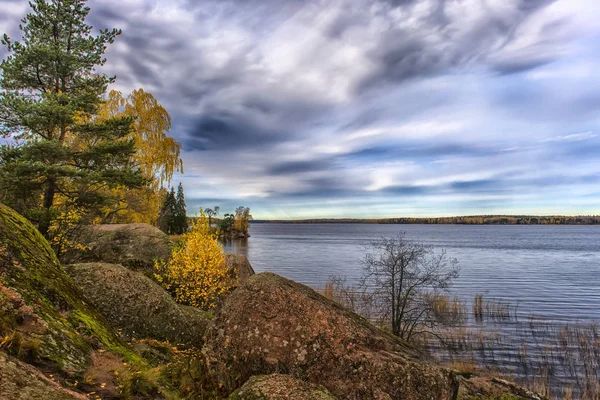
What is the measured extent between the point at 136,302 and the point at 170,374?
9.56 feet

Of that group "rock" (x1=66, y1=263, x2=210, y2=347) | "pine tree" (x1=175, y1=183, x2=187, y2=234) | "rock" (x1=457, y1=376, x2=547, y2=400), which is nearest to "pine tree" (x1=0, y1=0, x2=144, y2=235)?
"rock" (x1=66, y1=263, x2=210, y2=347)

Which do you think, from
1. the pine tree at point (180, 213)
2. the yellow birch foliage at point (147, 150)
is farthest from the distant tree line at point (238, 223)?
the yellow birch foliage at point (147, 150)

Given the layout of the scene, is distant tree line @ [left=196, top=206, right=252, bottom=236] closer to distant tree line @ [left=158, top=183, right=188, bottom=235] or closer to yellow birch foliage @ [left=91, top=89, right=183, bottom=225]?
distant tree line @ [left=158, top=183, right=188, bottom=235]

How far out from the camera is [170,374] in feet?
19.1

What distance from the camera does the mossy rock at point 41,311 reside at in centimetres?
407

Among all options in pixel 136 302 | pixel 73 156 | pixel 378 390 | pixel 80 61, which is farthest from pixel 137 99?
pixel 378 390

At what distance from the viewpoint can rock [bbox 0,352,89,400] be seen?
3027 millimetres

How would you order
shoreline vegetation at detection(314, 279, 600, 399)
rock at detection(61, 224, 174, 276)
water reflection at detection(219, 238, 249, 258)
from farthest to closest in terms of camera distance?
water reflection at detection(219, 238, 249, 258), rock at detection(61, 224, 174, 276), shoreline vegetation at detection(314, 279, 600, 399)

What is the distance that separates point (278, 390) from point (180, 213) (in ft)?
Result: 284

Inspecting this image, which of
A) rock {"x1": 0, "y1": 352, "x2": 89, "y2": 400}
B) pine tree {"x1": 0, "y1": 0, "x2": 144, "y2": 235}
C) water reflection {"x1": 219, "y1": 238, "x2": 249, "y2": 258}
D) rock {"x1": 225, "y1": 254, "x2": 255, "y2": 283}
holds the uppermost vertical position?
pine tree {"x1": 0, "y1": 0, "x2": 144, "y2": 235}

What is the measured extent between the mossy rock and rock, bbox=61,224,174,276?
10550mm

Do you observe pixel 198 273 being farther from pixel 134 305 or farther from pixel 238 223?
pixel 238 223

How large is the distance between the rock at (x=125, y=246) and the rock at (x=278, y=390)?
42.1ft

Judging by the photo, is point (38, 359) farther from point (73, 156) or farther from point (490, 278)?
point (490, 278)
